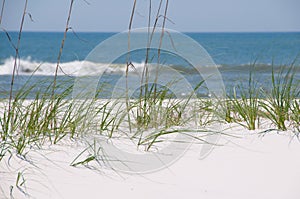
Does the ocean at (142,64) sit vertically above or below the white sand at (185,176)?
above

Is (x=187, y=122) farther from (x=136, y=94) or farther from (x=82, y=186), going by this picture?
(x=82, y=186)

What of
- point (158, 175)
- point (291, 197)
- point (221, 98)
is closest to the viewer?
point (291, 197)

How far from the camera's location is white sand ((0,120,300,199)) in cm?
179

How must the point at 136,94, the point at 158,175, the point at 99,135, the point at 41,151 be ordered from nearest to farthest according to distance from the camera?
1. the point at 158,175
2. the point at 41,151
3. the point at 99,135
4. the point at 136,94

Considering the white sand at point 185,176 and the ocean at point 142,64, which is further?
the ocean at point 142,64

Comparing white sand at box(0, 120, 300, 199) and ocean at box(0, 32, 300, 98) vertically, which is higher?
ocean at box(0, 32, 300, 98)

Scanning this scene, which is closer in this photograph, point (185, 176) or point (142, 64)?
point (185, 176)

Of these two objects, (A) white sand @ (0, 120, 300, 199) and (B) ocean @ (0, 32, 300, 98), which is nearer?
(A) white sand @ (0, 120, 300, 199)

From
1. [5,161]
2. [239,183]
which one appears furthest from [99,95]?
[239,183]

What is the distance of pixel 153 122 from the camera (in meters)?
2.56

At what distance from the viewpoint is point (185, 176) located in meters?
1.94

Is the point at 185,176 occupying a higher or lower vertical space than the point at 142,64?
lower

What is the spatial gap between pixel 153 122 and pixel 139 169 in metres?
0.59

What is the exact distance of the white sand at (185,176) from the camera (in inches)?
70.4
